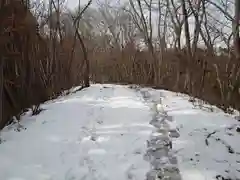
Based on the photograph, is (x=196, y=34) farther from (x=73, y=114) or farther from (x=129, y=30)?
(x=129, y=30)

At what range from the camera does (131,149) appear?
7.29m

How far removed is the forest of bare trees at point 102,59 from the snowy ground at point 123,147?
1.78 m

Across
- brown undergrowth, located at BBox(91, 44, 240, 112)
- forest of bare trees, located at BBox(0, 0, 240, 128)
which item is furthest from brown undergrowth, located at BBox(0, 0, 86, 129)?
brown undergrowth, located at BBox(91, 44, 240, 112)

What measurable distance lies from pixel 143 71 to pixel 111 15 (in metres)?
29.9

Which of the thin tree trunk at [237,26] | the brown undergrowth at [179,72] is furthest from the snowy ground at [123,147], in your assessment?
the brown undergrowth at [179,72]

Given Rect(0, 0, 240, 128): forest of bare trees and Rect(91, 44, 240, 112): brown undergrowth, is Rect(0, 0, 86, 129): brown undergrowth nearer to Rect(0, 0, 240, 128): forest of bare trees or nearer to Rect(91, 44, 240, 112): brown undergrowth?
Rect(0, 0, 240, 128): forest of bare trees

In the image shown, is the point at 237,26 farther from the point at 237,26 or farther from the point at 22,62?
the point at 22,62

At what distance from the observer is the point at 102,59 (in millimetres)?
38312

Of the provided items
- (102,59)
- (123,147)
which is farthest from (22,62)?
(102,59)

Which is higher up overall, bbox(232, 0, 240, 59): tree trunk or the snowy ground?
bbox(232, 0, 240, 59): tree trunk

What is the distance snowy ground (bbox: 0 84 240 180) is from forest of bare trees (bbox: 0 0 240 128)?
1784 millimetres

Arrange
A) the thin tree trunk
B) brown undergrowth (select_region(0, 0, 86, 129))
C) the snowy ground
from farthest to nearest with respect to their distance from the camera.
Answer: the thin tree trunk → brown undergrowth (select_region(0, 0, 86, 129)) → the snowy ground

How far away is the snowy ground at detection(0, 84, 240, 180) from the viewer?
240 inches

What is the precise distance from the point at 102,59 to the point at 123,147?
3118 cm
